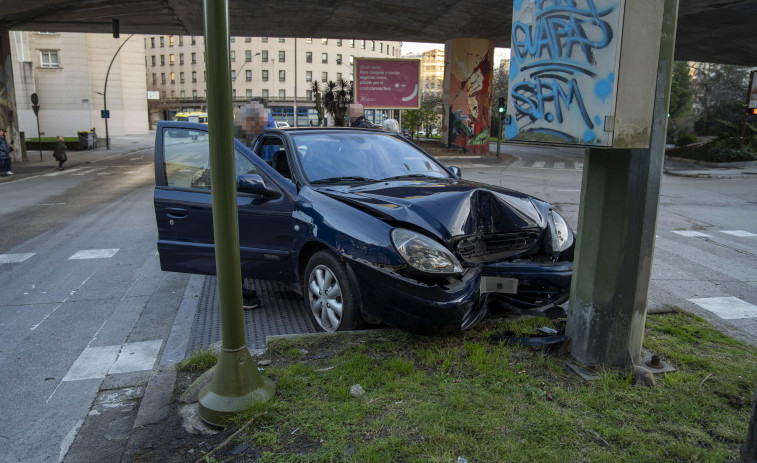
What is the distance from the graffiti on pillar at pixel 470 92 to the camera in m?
27.6

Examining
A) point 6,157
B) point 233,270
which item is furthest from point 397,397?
point 6,157

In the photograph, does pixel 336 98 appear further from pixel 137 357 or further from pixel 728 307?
pixel 137 357

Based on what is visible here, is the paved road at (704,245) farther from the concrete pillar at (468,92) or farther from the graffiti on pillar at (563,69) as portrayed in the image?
the concrete pillar at (468,92)

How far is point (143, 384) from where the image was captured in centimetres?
368

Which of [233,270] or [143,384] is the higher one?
[233,270]

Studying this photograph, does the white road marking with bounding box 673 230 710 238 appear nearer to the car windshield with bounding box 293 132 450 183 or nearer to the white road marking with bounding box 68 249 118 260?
the car windshield with bounding box 293 132 450 183

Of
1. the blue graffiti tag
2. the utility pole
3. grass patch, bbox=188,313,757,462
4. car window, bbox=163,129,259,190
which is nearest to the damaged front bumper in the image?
grass patch, bbox=188,313,757,462

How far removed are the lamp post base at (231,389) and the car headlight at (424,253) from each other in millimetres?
1180

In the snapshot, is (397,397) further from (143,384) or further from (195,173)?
(195,173)

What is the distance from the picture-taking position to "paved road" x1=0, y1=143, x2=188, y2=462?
10.8 feet

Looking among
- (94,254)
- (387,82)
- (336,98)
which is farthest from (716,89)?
(94,254)

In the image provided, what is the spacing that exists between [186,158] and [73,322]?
5.97 feet

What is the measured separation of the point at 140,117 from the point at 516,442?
63570 millimetres

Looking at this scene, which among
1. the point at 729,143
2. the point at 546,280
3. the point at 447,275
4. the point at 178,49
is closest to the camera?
the point at 447,275
